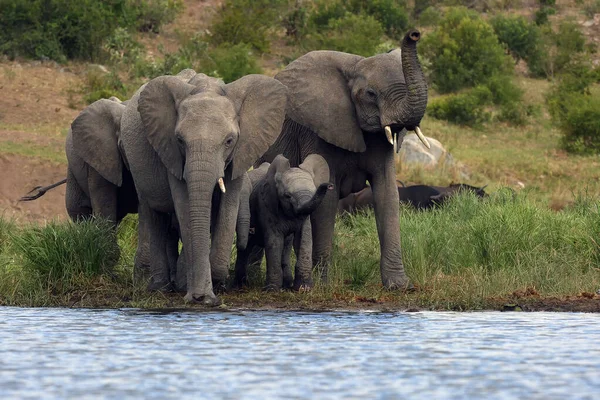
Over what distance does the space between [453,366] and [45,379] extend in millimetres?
2455

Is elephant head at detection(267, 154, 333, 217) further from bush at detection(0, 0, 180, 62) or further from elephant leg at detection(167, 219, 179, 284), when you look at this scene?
bush at detection(0, 0, 180, 62)

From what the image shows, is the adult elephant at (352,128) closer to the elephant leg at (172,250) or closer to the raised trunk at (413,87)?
the raised trunk at (413,87)

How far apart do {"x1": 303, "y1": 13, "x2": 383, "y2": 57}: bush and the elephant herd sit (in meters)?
22.6

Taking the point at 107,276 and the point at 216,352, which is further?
the point at 107,276

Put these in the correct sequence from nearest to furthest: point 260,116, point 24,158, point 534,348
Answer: point 534,348 < point 260,116 < point 24,158

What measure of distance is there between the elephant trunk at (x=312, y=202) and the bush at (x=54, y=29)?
23.5 meters

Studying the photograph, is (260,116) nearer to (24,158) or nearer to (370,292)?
(370,292)

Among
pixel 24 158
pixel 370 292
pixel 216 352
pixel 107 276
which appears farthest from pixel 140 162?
pixel 24 158

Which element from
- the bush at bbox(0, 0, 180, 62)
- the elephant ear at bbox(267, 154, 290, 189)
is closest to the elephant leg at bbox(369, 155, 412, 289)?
the elephant ear at bbox(267, 154, 290, 189)

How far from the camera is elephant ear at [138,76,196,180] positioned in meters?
10.7

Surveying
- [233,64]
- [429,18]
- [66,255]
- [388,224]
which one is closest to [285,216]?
[388,224]

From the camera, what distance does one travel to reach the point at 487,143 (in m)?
30.2

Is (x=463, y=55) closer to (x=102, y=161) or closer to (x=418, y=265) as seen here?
(x=418, y=265)

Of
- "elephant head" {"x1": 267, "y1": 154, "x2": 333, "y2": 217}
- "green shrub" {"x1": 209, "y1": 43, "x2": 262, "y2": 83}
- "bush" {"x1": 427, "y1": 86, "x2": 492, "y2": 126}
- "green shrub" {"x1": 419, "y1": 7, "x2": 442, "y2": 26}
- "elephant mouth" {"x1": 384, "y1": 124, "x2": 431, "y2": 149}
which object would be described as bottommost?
"elephant head" {"x1": 267, "y1": 154, "x2": 333, "y2": 217}
